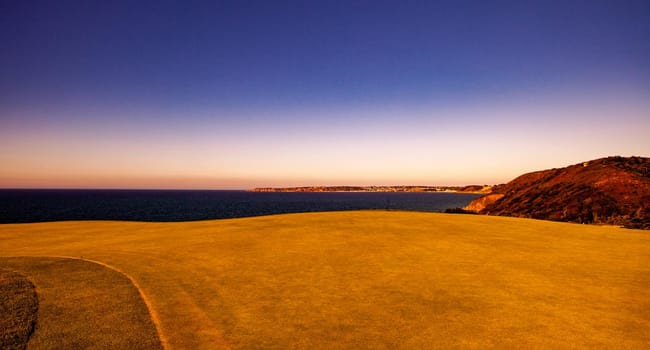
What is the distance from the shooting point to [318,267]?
36.2 ft

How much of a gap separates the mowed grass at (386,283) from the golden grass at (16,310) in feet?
7.20

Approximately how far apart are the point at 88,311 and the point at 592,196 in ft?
134

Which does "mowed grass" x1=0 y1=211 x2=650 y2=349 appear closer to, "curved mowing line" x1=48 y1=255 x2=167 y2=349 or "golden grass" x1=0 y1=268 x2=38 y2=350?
"curved mowing line" x1=48 y1=255 x2=167 y2=349

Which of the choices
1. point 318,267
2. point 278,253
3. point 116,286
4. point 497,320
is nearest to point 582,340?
point 497,320

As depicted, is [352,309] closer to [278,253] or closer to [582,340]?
[582,340]

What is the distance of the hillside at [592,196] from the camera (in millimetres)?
29677

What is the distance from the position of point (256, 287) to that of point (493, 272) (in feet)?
22.4

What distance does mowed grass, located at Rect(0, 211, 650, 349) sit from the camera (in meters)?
6.39

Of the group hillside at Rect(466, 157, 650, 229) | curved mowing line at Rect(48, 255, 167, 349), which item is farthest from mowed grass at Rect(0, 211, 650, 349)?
hillside at Rect(466, 157, 650, 229)

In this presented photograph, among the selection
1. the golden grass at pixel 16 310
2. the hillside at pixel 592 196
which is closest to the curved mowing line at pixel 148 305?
A: the golden grass at pixel 16 310

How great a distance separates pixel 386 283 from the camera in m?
9.41

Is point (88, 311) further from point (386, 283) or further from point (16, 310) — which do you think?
point (386, 283)

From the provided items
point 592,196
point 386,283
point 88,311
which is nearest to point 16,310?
point 88,311

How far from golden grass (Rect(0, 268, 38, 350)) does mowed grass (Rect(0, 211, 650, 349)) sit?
86.4 inches
